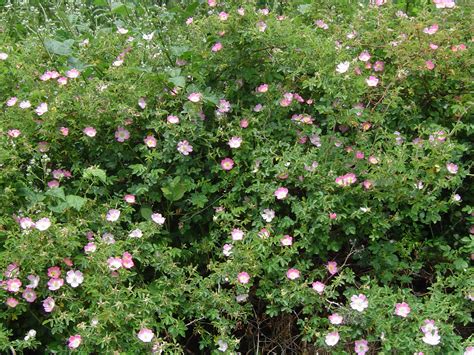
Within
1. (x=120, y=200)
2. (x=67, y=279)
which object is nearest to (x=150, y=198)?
(x=120, y=200)

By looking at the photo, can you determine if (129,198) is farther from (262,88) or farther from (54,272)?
(262,88)

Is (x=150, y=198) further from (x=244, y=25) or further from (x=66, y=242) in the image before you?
(x=244, y=25)

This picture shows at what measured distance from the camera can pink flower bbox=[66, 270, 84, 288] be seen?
223 centimetres

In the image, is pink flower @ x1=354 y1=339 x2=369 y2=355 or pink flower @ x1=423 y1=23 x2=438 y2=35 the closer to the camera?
pink flower @ x1=354 y1=339 x2=369 y2=355

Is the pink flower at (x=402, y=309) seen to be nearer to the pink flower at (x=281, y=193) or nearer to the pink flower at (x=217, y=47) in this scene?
the pink flower at (x=281, y=193)

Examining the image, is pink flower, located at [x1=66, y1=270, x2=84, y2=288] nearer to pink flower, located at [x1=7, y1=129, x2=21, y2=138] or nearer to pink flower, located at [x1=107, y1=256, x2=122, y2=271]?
pink flower, located at [x1=107, y1=256, x2=122, y2=271]

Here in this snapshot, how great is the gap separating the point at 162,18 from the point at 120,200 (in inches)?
37.1

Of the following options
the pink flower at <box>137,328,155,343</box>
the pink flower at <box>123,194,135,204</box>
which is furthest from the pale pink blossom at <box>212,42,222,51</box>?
the pink flower at <box>137,328,155,343</box>

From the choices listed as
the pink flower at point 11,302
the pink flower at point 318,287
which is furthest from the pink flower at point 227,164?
the pink flower at point 11,302

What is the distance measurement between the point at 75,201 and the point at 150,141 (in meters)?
0.40

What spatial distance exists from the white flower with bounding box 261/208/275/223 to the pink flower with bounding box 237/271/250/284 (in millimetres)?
257

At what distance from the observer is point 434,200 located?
240 centimetres

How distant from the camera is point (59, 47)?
113 inches

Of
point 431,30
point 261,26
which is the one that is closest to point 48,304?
point 261,26
